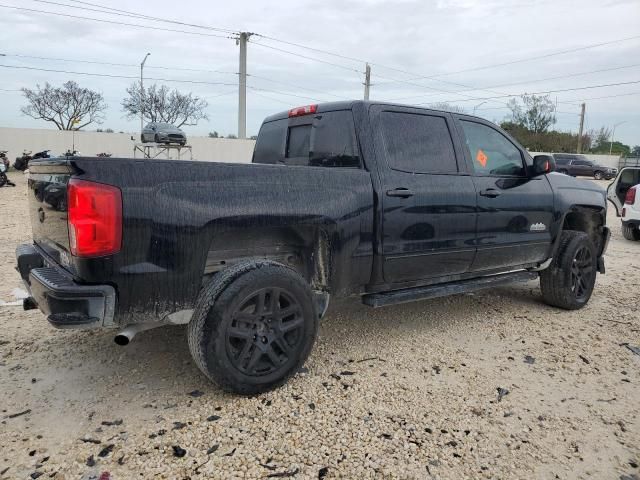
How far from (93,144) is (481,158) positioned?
32914mm

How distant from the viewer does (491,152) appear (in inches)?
179

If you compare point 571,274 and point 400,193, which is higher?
point 400,193

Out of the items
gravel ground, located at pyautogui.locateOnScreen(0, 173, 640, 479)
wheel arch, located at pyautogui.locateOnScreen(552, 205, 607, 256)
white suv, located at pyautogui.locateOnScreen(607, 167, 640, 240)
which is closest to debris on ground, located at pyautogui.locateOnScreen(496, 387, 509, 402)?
gravel ground, located at pyautogui.locateOnScreen(0, 173, 640, 479)

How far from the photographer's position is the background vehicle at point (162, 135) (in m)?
23.7

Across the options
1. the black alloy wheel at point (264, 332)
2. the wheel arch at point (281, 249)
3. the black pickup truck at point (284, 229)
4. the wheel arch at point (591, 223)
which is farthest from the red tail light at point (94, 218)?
the wheel arch at point (591, 223)

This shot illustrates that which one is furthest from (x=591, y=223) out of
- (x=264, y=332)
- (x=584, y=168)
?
(x=584, y=168)

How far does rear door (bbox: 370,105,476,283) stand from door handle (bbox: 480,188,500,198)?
137 mm

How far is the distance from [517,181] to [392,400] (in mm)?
2490

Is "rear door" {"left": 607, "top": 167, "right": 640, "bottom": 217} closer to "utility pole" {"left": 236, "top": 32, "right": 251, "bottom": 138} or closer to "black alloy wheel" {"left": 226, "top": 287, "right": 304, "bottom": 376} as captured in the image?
"black alloy wheel" {"left": 226, "top": 287, "right": 304, "bottom": 376}

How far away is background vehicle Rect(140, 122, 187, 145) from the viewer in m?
23.7

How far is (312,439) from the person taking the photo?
2.71 metres

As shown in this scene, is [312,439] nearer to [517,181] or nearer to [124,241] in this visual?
[124,241]

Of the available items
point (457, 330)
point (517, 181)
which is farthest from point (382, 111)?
point (457, 330)

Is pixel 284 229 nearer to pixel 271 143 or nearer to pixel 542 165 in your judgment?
pixel 271 143
